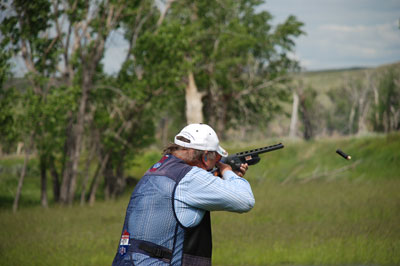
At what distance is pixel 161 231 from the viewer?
4.35 meters

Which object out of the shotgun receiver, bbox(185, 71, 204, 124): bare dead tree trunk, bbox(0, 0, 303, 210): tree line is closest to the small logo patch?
the shotgun receiver

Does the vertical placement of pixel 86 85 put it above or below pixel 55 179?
above

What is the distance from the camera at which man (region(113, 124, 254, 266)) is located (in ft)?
14.3

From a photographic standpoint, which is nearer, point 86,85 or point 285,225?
point 285,225

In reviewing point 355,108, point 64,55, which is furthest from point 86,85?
point 355,108

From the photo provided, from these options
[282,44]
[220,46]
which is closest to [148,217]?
[220,46]

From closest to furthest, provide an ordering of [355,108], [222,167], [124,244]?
1. [124,244]
2. [222,167]
3. [355,108]

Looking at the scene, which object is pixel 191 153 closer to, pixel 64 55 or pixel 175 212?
pixel 175 212

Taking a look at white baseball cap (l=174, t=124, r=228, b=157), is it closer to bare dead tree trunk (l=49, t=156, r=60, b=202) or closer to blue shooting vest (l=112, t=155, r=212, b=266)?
blue shooting vest (l=112, t=155, r=212, b=266)

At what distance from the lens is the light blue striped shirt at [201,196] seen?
4.34 m

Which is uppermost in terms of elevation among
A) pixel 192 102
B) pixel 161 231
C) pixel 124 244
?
pixel 192 102

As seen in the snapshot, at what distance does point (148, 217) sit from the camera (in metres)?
4.37

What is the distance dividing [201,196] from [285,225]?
11.4m

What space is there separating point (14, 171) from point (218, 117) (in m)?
17.1
